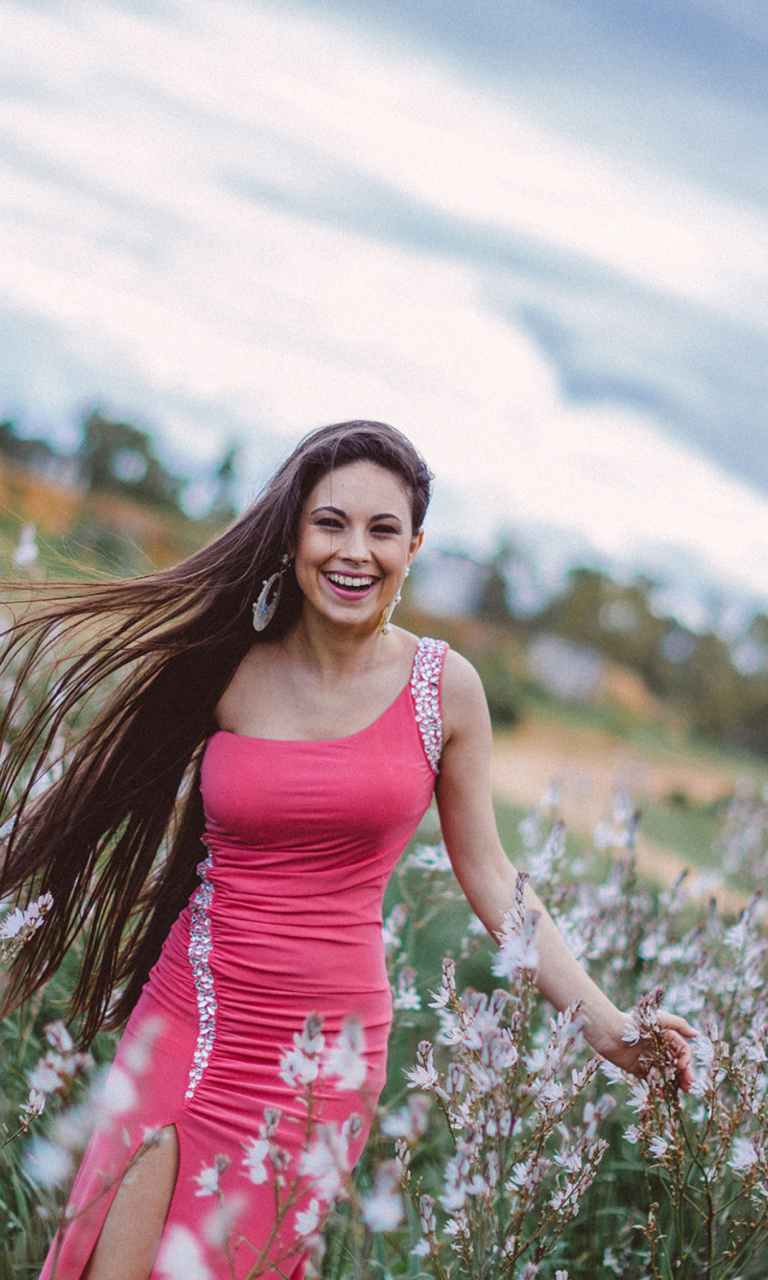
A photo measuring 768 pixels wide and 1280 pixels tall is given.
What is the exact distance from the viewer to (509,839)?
766 cm

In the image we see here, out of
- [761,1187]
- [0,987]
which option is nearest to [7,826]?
[0,987]

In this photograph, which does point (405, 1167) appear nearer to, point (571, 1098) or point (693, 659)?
point (571, 1098)

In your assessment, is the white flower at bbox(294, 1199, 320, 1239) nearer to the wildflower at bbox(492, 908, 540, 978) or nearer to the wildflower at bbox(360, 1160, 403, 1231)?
the wildflower at bbox(360, 1160, 403, 1231)

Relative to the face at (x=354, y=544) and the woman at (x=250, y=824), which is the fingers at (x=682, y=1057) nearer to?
the woman at (x=250, y=824)

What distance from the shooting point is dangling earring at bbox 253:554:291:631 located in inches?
98.7

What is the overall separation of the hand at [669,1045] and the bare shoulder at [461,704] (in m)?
0.67

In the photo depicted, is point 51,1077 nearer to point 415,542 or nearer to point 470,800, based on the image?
point 470,800

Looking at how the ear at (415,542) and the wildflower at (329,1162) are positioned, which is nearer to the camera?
the wildflower at (329,1162)

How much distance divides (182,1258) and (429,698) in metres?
1.16

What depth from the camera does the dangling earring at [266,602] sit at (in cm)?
251

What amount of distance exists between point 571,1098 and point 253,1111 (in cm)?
68

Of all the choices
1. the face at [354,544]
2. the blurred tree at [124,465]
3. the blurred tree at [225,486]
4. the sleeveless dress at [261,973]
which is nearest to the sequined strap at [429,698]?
the sleeveless dress at [261,973]

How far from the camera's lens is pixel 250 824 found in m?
2.22

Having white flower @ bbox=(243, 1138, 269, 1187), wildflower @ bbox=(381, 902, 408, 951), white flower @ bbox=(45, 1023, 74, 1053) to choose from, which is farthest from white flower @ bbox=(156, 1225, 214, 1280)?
wildflower @ bbox=(381, 902, 408, 951)
